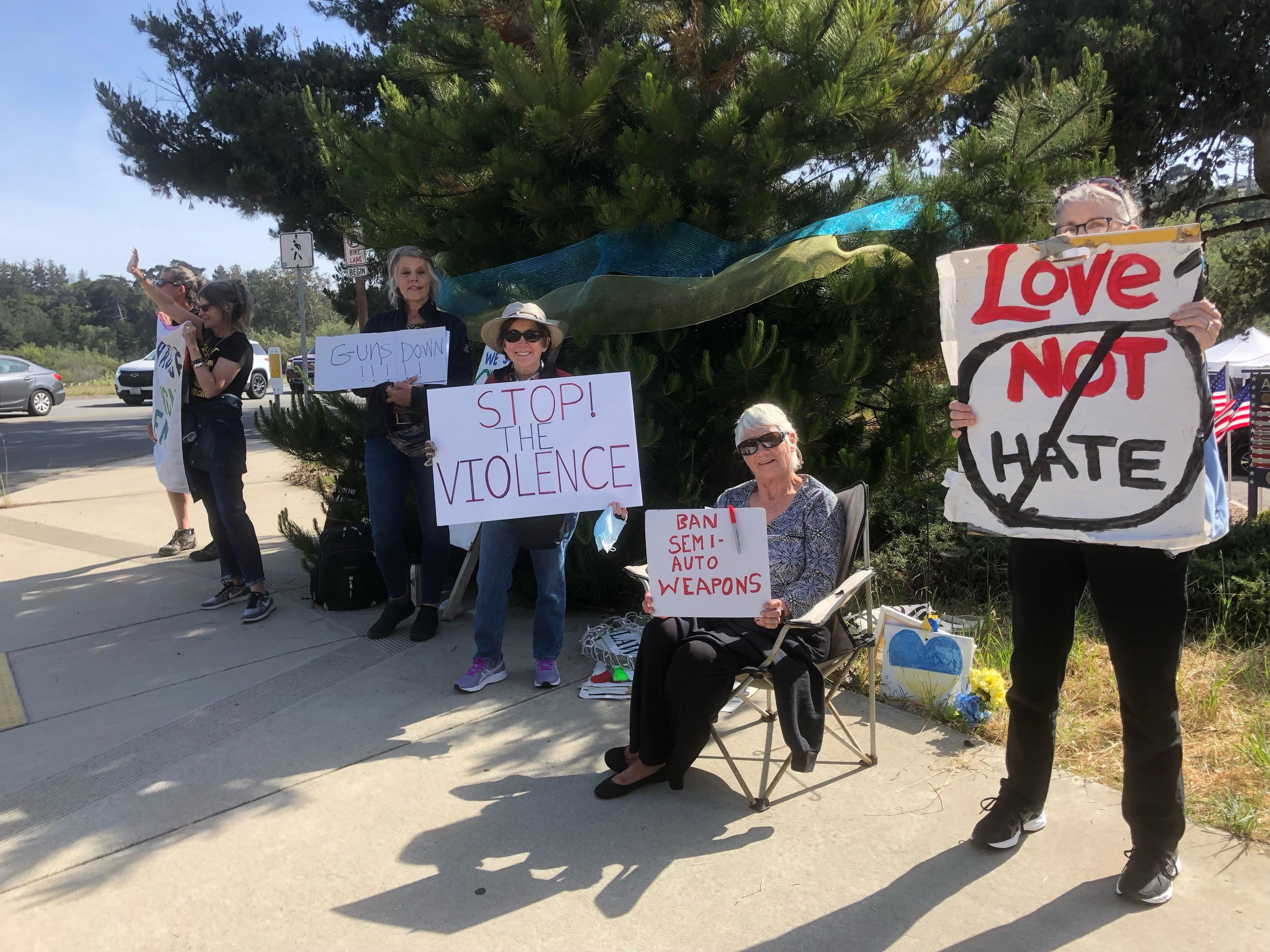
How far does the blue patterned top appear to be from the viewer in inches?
123

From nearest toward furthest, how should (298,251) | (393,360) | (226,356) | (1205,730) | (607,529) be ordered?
1. (1205,730)
2. (607,529)
3. (393,360)
4. (226,356)
5. (298,251)

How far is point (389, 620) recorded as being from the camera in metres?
4.61

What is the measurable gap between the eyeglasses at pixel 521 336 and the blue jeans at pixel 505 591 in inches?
30.1

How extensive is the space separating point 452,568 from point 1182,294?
4298 mm

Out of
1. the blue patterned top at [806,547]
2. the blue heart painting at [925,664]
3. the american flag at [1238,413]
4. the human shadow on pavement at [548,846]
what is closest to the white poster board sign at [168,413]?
the human shadow on pavement at [548,846]

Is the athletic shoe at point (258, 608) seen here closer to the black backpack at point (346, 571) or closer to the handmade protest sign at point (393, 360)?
the black backpack at point (346, 571)

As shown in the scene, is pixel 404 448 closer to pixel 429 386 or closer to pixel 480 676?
pixel 429 386

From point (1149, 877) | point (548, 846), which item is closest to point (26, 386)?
point (548, 846)

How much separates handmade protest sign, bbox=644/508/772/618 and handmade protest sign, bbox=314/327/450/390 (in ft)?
6.01

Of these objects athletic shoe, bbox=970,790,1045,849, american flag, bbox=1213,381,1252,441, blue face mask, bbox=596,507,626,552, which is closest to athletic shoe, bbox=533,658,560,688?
blue face mask, bbox=596,507,626,552

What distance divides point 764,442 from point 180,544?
5.13 m

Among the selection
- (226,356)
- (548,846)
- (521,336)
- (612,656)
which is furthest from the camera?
(226,356)

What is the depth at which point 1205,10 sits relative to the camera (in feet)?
26.1

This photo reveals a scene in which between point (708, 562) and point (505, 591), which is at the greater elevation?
point (708, 562)
